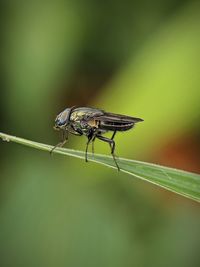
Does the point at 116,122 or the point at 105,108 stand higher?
the point at 105,108

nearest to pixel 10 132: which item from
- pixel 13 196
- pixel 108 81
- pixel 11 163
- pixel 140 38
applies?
pixel 11 163

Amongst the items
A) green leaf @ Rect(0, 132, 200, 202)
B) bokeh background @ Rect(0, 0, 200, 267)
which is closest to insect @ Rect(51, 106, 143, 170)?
bokeh background @ Rect(0, 0, 200, 267)

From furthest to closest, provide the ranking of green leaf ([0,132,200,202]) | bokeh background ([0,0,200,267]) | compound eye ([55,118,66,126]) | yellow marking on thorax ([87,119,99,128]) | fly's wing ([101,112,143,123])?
bokeh background ([0,0,200,267]), compound eye ([55,118,66,126]), yellow marking on thorax ([87,119,99,128]), fly's wing ([101,112,143,123]), green leaf ([0,132,200,202])

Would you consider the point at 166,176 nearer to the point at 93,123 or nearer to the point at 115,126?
the point at 115,126

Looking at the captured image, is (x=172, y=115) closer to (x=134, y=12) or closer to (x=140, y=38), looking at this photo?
(x=140, y=38)

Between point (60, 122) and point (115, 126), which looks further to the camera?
point (60, 122)

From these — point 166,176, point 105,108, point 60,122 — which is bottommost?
point 166,176

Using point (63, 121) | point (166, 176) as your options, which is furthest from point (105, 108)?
point (166, 176)

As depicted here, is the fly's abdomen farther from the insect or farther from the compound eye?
the compound eye
